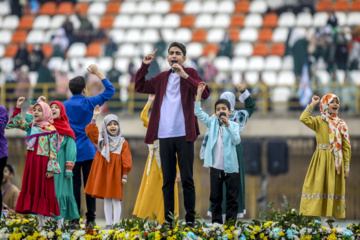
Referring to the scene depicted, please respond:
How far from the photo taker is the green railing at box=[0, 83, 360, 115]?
54.8 ft

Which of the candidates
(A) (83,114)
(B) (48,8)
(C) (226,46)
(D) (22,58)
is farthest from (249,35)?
(A) (83,114)

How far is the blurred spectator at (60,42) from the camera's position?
20.9 m

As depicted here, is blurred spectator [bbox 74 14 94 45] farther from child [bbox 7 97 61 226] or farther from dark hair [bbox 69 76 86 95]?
child [bbox 7 97 61 226]

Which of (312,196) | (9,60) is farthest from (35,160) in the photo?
(9,60)

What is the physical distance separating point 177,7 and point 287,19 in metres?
3.73

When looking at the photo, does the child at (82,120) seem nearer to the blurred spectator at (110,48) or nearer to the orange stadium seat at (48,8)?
the blurred spectator at (110,48)

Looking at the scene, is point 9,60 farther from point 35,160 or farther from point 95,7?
point 35,160

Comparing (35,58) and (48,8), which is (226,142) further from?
(48,8)

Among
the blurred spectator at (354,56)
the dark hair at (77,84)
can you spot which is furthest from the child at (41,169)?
the blurred spectator at (354,56)

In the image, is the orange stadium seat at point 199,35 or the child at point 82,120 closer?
the child at point 82,120

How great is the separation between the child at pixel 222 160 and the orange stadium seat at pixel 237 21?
14.5m

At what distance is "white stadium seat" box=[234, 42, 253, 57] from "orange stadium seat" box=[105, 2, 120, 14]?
15.1 feet

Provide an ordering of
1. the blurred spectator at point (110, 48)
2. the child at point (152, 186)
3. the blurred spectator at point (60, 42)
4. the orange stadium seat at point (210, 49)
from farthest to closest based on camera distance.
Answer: the orange stadium seat at point (210, 49)
the blurred spectator at point (60, 42)
the blurred spectator at point (110, 48)
the child at point (152, 186)

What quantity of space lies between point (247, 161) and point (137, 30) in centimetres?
802
